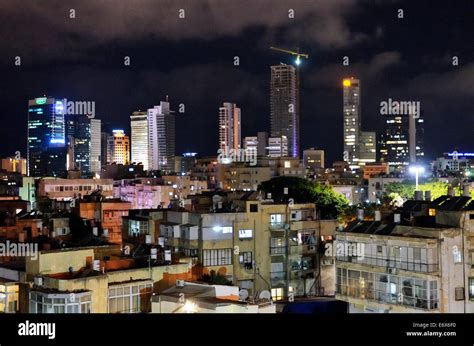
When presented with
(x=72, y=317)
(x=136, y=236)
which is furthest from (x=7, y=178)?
(x=72, y=317)

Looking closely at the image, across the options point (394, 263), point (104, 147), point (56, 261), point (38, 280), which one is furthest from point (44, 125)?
point (38, 280)

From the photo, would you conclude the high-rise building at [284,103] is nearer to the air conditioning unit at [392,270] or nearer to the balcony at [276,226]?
the balcony at [276,226]

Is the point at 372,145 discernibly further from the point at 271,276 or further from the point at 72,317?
the point at 72,317

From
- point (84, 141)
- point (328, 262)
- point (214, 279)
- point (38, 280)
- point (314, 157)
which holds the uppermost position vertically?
point (84, 141)

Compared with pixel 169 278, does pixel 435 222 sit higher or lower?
higher

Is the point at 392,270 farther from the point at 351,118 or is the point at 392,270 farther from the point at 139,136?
the point at 351,118

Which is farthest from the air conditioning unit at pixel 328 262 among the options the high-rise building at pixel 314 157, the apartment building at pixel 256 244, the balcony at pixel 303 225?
the high-rise building at pixel 314 157
